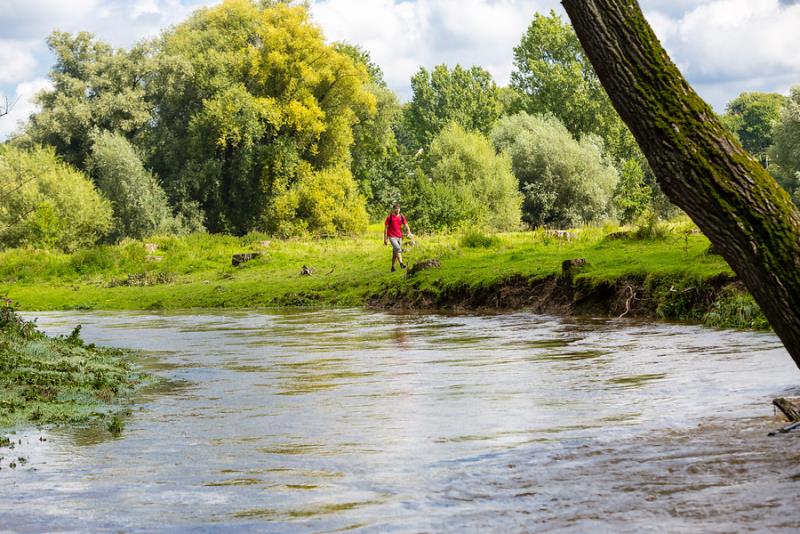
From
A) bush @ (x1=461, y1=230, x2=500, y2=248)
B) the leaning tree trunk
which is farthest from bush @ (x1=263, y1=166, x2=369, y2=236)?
the leaning tree trunk

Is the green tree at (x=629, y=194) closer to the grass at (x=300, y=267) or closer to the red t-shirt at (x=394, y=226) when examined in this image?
the grass at (x=300, y=267)

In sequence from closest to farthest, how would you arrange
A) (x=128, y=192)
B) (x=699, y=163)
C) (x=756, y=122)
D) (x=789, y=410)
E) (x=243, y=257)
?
(x=699, y=163) < (x=789, y=410) < (x=243, y=257) < (x=128, y=192) < (x=756, y=122)

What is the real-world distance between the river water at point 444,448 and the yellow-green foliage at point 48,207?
38369mm

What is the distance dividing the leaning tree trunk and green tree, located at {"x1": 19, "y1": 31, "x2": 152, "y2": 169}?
187ft

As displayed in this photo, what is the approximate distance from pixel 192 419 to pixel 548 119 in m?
76.3

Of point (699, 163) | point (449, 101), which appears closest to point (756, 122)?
point (449, 101)

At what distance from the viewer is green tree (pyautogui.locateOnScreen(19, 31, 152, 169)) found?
6056 centimetres

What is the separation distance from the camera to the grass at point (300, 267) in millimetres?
24688

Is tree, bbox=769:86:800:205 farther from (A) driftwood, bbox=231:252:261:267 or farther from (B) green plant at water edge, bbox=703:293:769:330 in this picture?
(B) green plant at water edge, bbox=703:293:769:330

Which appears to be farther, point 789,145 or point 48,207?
point 789,145

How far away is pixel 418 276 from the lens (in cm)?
2866

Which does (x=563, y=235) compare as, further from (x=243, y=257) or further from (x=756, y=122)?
(x=756, y=122)

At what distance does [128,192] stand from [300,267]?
2437 cm

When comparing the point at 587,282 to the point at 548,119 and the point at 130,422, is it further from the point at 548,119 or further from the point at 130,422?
the point at 548,119
